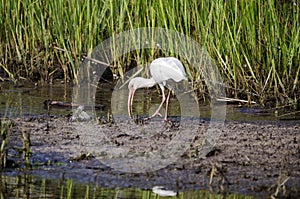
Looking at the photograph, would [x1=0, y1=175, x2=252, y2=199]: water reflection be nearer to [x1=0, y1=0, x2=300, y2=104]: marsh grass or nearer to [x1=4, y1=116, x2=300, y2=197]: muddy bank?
[x1=4, y1=116, x2=300, y2=197]: muddy bank

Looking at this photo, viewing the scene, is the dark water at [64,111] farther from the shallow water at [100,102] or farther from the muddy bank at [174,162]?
the muddy bank at [174,162]

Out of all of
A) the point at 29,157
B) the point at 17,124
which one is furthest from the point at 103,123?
the point at 29,157

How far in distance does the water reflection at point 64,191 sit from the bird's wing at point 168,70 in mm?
2255

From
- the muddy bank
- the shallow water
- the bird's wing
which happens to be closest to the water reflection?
the muddy bank

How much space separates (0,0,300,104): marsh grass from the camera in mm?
7410

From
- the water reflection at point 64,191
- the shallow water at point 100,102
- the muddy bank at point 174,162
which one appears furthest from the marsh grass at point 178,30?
the water reflection at point 64,191

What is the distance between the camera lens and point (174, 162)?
212 inches

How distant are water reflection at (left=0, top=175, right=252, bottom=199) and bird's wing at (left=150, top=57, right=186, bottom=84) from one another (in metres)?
2.26

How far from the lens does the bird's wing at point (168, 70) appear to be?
6.91m

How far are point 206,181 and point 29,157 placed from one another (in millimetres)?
1396

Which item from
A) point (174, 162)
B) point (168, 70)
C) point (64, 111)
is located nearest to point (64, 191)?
point (174, 162)

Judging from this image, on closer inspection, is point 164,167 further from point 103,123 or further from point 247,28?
point 247,28

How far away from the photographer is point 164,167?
526 cm

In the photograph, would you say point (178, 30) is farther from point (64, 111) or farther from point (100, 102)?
point (64, 111)
